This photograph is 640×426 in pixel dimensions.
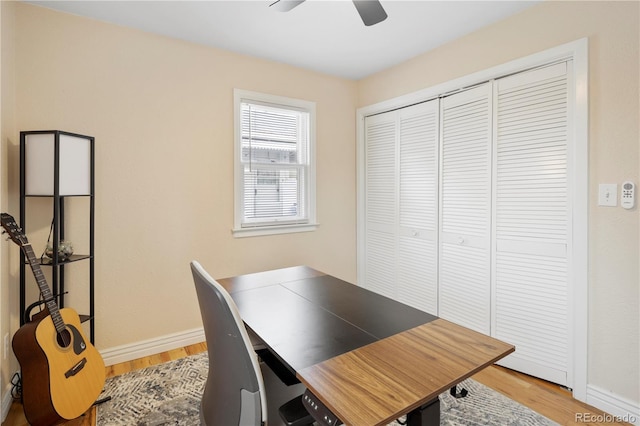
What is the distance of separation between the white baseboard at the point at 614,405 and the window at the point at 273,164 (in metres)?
2.46

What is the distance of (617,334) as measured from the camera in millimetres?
1884

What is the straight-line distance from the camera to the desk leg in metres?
1.09

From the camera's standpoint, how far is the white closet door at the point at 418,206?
9.63 ft

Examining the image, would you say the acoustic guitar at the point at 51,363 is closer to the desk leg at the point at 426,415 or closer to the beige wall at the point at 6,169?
the beige wall at the point at 6,169

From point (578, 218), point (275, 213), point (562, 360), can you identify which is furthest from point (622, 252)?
point (275, 213)

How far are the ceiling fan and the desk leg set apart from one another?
5.91ft

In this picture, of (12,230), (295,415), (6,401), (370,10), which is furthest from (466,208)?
(6,401)

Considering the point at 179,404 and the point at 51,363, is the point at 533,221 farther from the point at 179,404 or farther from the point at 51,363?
the point at 51,363

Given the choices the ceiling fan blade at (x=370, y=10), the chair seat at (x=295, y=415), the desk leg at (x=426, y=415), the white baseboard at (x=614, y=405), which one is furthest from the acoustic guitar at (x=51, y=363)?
the white baseboard at (x=614, y=405)

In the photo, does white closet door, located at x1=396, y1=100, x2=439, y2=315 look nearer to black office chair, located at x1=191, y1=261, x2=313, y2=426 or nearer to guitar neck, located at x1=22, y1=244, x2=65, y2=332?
black office chair, located at x1=191, y1=261, x2=313, y2=426

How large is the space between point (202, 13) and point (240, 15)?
26 cm

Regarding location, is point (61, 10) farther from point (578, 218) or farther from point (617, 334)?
point (617, 334)

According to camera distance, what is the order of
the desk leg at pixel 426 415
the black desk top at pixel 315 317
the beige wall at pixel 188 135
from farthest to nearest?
1. the beige wall at pixel 188 135
2. the black desk top at pixel 315 317
3. the desk leg at pixel 426 415

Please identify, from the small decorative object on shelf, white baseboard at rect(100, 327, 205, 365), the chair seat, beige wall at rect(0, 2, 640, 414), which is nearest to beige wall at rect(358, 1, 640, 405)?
beige wall at rect(0, 2, 640, 414)
